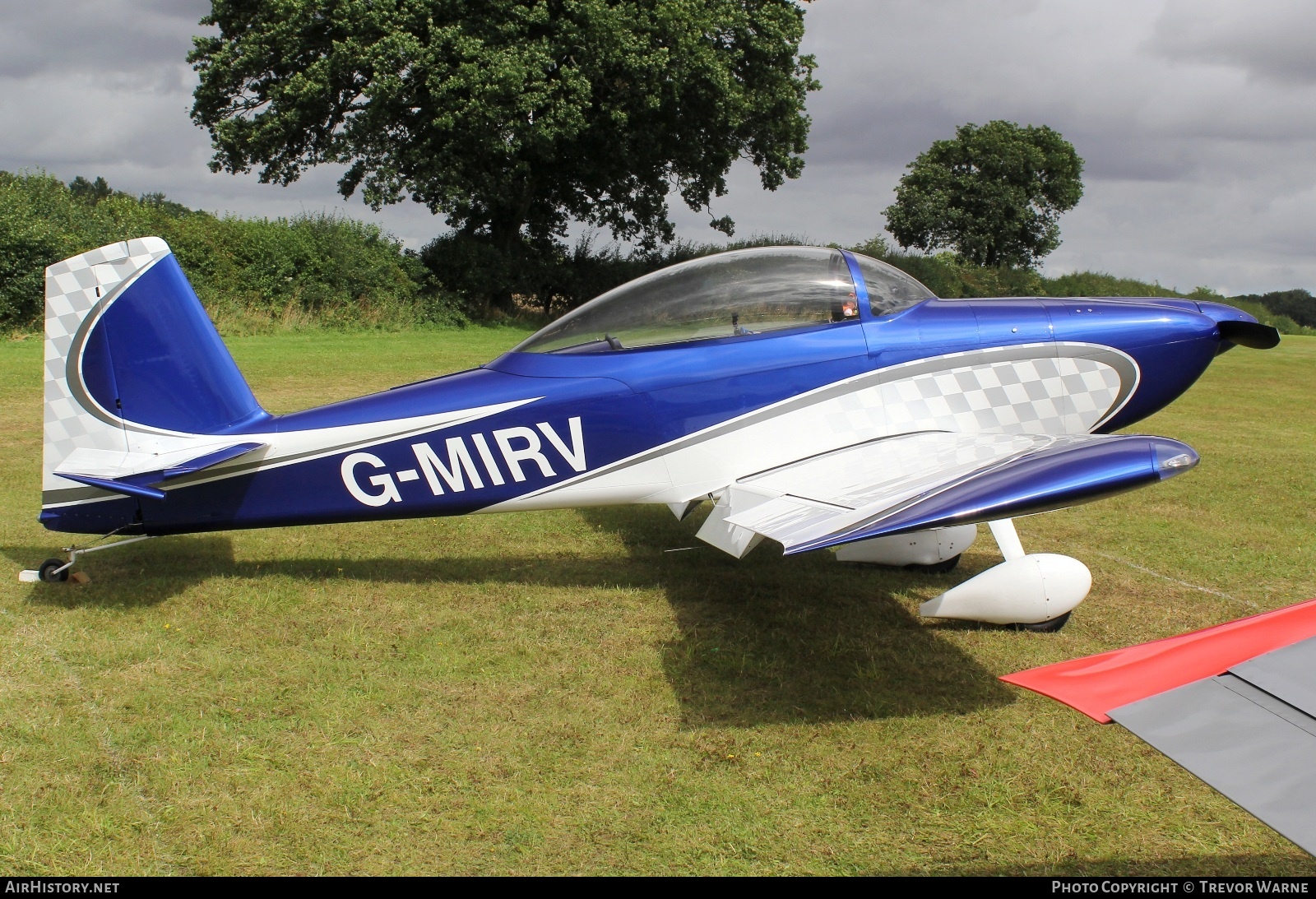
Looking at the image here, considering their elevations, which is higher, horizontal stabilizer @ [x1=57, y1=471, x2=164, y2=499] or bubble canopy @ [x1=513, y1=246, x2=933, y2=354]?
bubble canopy @ [x1=513, y1=246, x2=933, y2=354]

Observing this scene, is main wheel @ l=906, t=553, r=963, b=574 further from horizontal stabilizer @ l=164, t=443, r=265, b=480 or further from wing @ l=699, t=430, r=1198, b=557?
horizontal stabilizer @ l=164, t=443, r=265, b=480

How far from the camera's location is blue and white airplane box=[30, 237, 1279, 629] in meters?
4.65

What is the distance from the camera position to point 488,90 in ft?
71.8

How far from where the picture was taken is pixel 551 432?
4785 millimetres

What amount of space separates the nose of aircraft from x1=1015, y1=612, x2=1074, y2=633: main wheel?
199 cm

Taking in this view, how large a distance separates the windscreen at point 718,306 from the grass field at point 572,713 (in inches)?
57.0

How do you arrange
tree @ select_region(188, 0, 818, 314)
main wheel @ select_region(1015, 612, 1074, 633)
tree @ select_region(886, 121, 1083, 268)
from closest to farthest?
1. main wheel @ select_region(1015, 612, 1074, 633)
2. tree @ select_region(188, 0, 818, 314)
3. tree @ select_region(886, 121, 1083, 268)

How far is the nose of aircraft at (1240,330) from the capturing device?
17.2 feet

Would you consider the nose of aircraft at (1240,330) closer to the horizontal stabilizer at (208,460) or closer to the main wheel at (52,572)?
the horizontal stabilizer at (208,460)

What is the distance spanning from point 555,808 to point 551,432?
2.12 m

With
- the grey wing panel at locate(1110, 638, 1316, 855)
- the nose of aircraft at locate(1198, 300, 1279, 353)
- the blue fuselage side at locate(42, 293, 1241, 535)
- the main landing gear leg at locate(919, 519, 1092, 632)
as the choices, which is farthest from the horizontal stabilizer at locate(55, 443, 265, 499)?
the nose of aircraft at locate(1198, 300, 1279, 353)
